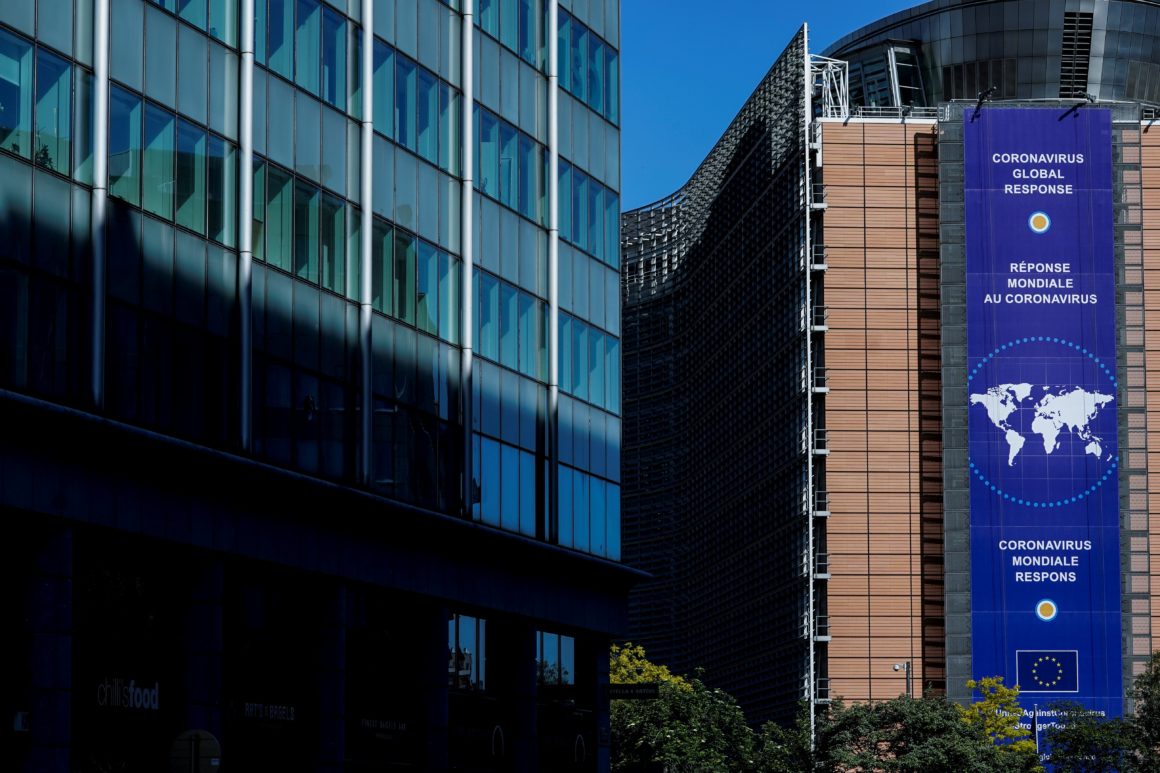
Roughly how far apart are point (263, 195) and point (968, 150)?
91648 mm

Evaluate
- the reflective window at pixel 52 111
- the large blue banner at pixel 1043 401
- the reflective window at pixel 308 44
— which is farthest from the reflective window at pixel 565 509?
the large blue banner at pixel 1043 401

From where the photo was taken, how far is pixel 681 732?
115625 millimetres

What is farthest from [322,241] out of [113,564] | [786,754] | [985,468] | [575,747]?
[985,468]

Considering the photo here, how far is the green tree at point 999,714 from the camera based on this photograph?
11256cm

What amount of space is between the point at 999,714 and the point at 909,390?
2461 cm

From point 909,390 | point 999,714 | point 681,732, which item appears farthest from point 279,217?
point 909,390

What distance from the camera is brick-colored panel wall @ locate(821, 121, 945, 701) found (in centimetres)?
13138

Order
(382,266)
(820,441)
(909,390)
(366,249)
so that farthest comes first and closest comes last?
(820,441) < (909,390) < (382,266) < (366,249)

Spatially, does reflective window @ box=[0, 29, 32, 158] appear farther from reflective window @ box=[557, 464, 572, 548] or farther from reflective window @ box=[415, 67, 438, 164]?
reflective window @ box=[557, 464, 572, 548]

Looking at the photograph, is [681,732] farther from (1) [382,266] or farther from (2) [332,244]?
(2) [332,244]

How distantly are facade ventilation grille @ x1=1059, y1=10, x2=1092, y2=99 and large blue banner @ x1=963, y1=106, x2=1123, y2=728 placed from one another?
1923cm

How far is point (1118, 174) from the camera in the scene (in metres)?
135

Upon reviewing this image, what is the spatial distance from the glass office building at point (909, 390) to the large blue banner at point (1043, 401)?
0.21 metres

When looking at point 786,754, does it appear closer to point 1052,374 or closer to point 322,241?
point 1052,374
